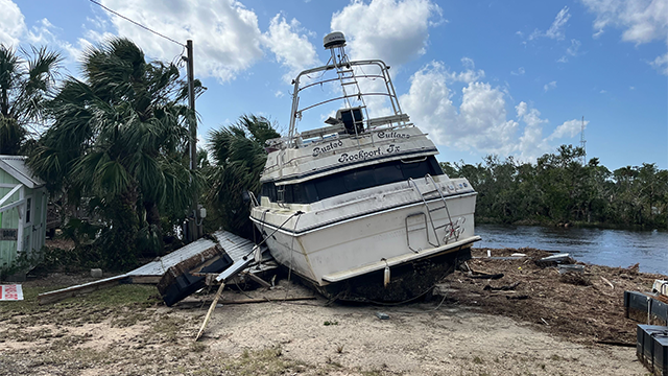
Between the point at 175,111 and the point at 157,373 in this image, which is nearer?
the point at 157,373

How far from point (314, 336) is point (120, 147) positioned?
8.83m

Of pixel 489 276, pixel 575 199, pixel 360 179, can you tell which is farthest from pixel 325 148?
pixel 575 199

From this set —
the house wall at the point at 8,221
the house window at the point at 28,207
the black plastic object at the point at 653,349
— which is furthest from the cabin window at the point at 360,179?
the house window at the point at 28,207

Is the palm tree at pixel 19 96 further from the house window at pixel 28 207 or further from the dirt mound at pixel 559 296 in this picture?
the dirt mound at pixel 559 296

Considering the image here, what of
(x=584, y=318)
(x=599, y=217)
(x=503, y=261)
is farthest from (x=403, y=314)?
(x=599, y=217)

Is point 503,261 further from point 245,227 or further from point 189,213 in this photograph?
point 189,213

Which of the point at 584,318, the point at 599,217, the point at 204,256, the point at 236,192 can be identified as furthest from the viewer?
the point at 599,217

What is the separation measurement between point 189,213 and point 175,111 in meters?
3.86

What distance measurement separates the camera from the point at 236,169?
52.4 ft

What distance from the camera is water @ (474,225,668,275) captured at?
21.1m

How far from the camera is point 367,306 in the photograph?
8289 millimetres

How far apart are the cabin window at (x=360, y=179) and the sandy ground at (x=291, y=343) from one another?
2.10 m

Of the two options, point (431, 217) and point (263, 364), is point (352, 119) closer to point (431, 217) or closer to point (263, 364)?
→ point (431, 217)

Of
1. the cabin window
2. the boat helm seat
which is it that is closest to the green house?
the cabin window
